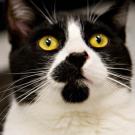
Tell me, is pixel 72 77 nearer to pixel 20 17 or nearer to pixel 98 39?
pixel 98 39

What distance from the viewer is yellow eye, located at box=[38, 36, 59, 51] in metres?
1.32

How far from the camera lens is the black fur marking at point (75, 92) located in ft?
4.15

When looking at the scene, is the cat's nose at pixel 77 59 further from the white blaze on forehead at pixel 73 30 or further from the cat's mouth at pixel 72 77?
the white blaze on forehead at pixel 73 30

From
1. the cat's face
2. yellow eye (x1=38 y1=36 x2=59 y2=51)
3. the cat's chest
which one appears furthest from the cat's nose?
the cat's chest

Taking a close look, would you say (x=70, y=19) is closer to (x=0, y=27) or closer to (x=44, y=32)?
(x=44, y=32)

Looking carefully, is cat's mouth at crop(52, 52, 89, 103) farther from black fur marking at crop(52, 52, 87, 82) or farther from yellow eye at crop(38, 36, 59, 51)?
yellow eye at crop(38, 36, 59, 51)

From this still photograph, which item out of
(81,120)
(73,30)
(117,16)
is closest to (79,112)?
(81,120)

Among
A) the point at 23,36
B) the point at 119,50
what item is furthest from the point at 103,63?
the point at 23,36

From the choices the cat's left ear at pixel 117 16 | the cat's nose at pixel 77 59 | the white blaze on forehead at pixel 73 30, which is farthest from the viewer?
the cat's left ear at pixel 117 16

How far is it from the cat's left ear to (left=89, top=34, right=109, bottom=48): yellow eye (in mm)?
111

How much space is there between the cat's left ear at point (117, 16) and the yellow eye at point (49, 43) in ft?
0.78

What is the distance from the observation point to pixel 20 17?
1.44m

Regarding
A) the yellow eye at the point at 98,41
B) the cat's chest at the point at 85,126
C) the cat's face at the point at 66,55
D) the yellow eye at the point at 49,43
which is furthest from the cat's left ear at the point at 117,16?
the cat's chest at the point at 85,126

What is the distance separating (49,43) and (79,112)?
0.90 ft
